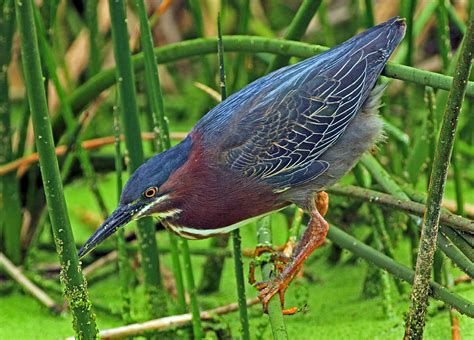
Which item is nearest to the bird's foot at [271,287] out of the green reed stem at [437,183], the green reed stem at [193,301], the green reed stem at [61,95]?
the green reed stem at [193,301]

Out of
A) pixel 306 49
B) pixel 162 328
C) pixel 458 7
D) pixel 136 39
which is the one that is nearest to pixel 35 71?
pixel 306 49

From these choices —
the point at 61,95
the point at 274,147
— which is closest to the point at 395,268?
the point at 274,147

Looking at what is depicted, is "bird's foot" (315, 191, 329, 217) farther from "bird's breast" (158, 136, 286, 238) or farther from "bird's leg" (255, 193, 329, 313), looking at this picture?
"bird's breast" (158, 136, 286, 238)

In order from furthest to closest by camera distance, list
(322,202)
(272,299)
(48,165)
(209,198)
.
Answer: (322,202)
(209,198)
(272,299)
(48,165)

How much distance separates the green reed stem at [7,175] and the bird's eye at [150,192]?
784 millimetres

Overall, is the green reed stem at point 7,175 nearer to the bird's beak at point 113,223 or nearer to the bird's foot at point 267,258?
the bird's beak at point 113,223

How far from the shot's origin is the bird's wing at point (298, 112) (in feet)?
7.06

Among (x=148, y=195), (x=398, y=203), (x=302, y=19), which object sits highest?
(x=302, y=19)

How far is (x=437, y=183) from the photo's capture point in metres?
1.55

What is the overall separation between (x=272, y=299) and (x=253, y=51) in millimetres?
619

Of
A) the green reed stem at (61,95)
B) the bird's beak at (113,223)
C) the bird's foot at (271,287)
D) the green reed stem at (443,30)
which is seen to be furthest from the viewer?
the green reed stem at (61,95)

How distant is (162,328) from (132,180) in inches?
20.4

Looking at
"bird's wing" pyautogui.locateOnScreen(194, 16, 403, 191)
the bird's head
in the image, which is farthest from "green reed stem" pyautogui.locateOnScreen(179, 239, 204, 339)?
"bird's wing" pyautogui.locateOnScreen(194, 16, 403, 191)

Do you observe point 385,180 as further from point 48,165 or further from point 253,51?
point 48,165
